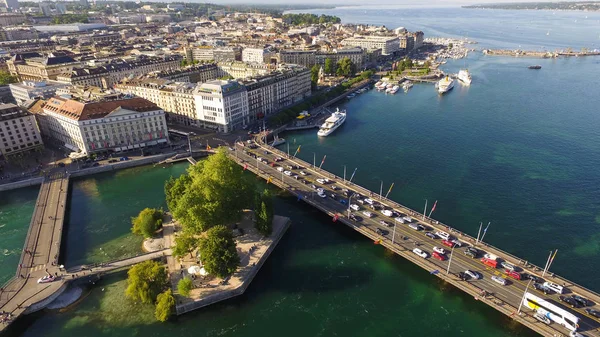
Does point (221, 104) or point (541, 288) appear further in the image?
point (221, 104)

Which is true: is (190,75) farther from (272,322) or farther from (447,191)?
(272,322)

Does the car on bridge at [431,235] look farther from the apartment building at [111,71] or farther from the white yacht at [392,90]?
the apartment building at [111,71]

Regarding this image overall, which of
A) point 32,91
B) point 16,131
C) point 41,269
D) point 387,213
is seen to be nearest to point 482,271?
point 387,213

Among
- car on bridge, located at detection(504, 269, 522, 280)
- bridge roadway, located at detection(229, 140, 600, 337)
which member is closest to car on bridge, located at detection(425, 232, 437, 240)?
bridge roadway, located at detection(229, 140, 600, 337)

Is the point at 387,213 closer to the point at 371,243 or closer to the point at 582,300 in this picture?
the point at 371,243

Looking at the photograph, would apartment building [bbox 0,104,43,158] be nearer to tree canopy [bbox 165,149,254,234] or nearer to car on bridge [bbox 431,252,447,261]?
tree canopy [bbox 165,149,254,234]

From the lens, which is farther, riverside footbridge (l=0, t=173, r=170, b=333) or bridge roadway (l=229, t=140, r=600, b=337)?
riverside footbridge (l=0, t=173, r=170, b=333)
